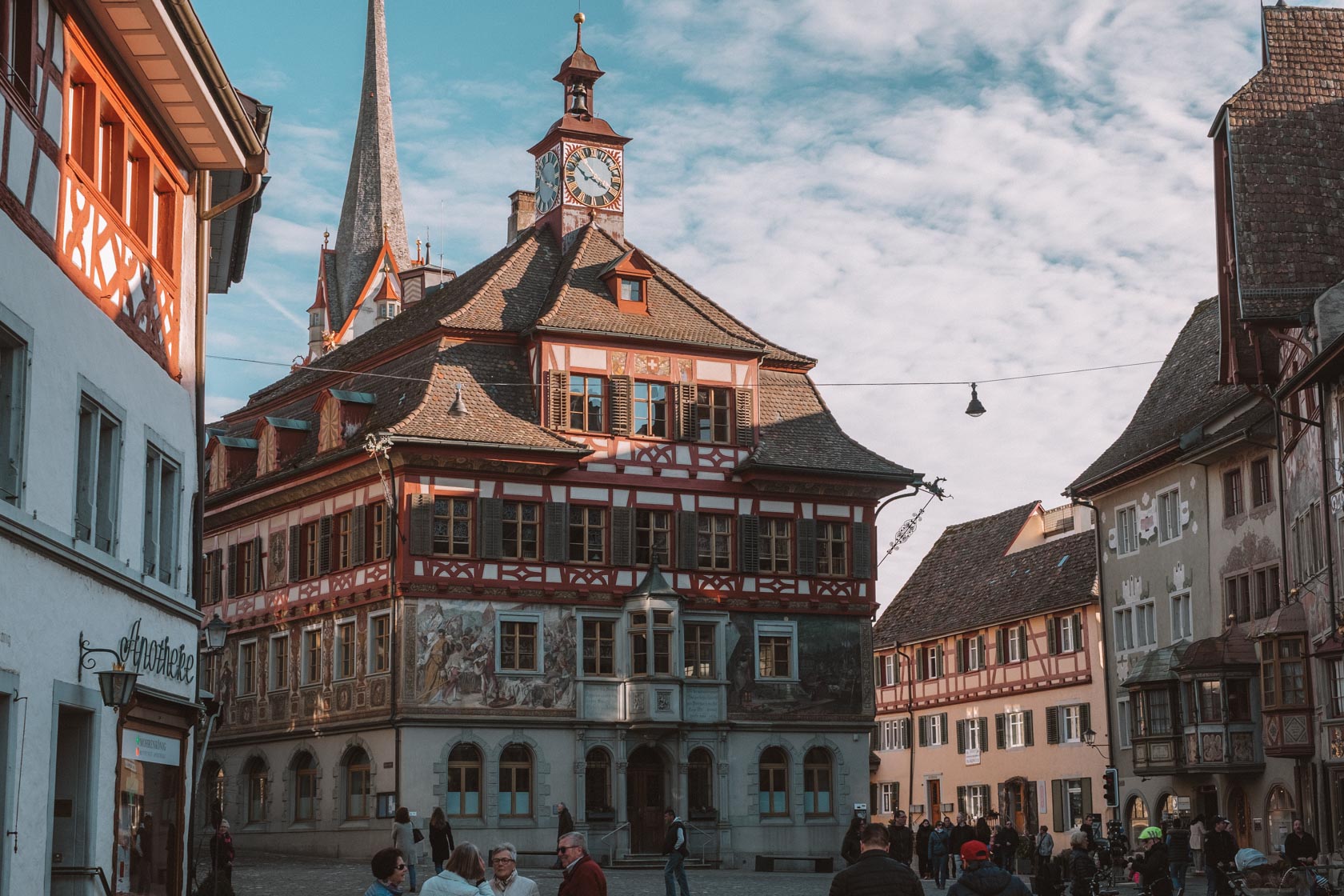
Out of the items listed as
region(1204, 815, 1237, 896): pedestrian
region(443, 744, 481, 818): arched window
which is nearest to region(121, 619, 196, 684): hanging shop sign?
region(1204, 815, 1237, 896): pedestrian

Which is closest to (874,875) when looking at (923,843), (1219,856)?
(1219,856)

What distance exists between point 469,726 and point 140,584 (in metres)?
24.9

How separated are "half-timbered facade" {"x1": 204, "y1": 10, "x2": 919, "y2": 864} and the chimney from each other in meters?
10.4

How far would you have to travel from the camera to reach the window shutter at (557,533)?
144 ft

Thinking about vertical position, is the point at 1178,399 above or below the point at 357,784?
above

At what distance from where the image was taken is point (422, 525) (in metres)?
42.4

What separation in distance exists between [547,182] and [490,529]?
1372cm

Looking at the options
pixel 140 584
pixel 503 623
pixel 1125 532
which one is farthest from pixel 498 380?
pixel 140 584

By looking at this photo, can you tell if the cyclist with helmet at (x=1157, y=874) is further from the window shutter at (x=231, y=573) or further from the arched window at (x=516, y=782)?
the window shutter at (x=231, y=573)

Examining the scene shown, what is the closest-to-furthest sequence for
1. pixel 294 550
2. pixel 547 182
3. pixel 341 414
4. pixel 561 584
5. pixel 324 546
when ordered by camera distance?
1. pixel 561 584
2. pixel 341 414
3. pixel 324 546
4. pixel 294 550
5. pixel 547 182

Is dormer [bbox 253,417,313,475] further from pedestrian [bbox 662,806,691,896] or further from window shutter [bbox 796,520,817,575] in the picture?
pedestrian [bbox 662,806,691,896]

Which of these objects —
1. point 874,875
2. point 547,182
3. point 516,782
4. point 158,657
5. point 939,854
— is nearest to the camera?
point 874,875

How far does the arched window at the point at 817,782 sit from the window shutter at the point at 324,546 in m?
12.7

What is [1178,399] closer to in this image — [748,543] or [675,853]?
[748,543]
